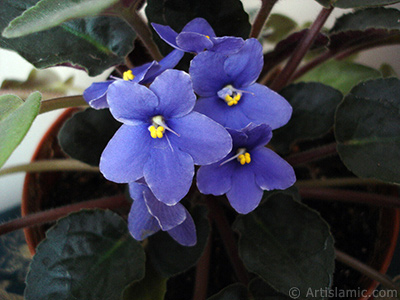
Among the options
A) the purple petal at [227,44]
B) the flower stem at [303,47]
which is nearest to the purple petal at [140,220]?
the purple petal at [227,44]

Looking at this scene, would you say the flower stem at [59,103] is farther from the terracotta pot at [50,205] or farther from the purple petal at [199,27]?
the terracotta pot at [50,205]

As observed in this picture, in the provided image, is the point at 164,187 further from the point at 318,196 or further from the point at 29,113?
the point at 318,196

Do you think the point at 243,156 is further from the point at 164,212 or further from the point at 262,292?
the point at 262,292

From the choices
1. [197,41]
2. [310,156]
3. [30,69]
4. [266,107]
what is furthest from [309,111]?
[30,69]

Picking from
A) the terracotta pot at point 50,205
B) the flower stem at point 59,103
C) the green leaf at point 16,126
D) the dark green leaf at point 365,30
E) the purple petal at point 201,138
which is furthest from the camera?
the terracotta pot at point 50,205

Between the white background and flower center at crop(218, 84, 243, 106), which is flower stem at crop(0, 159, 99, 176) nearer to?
the white background
